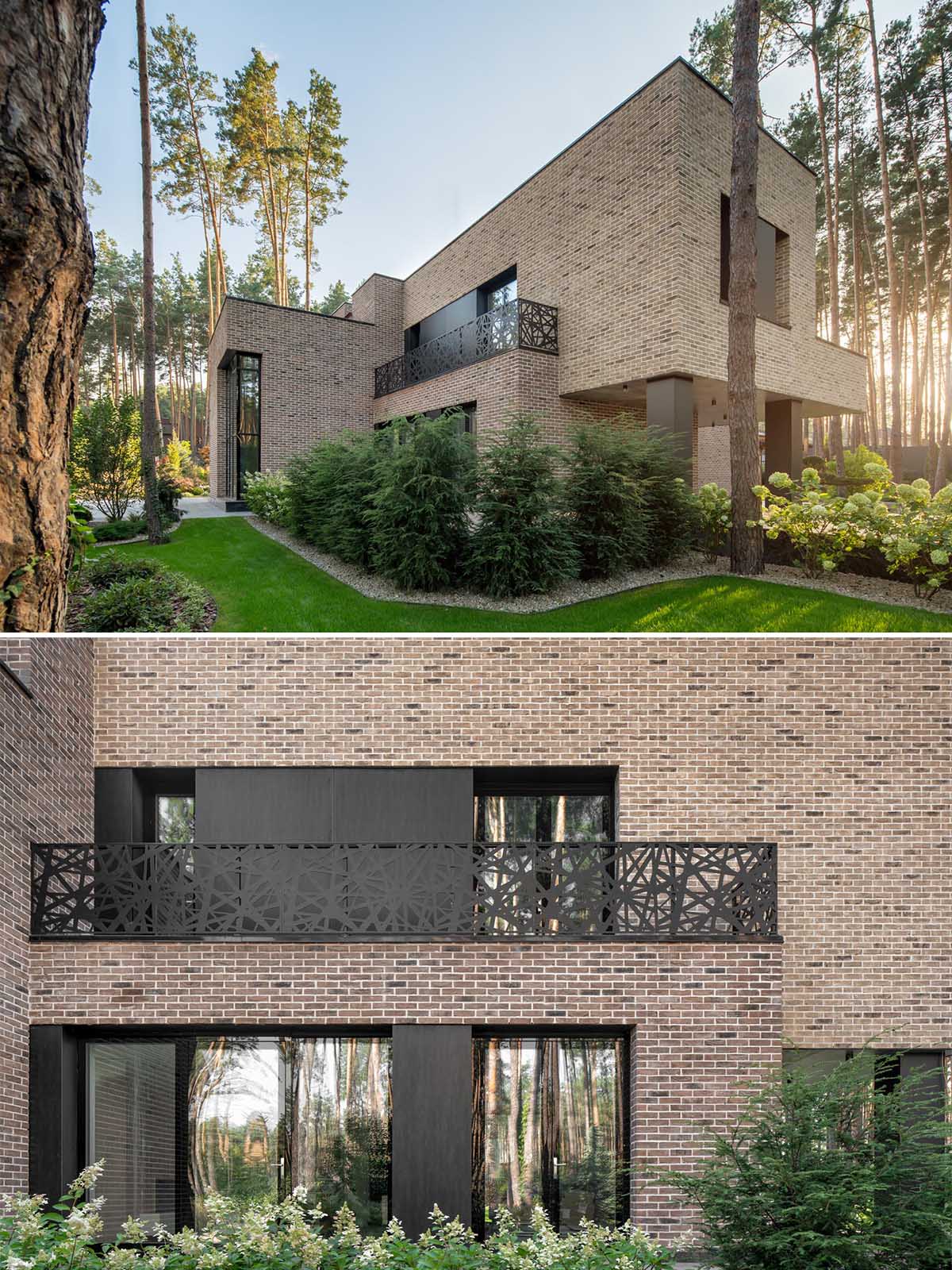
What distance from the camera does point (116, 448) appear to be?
3674 mm

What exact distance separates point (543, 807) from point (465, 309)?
5.28 metres

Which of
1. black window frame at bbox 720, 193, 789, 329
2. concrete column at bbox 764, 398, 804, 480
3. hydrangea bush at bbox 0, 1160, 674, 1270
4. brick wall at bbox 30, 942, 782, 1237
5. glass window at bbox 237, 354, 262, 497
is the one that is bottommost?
hydrangea bush at bbox 0, 1160, 674, 1270

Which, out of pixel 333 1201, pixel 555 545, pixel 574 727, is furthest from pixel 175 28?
pixel 333 1201

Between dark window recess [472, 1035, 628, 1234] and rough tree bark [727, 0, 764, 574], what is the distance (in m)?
6.36

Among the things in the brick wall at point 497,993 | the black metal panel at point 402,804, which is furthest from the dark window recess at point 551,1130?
the black metal panel at point 402,804

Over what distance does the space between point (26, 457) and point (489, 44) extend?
99.8 inches

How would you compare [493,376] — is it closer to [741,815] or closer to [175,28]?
[175,28]

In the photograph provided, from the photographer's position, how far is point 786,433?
8.60 meters

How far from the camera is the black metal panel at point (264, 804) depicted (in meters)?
8.62

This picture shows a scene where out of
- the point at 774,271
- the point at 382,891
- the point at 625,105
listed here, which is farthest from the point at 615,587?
the point at 382,891

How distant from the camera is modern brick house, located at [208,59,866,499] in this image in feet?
14.6

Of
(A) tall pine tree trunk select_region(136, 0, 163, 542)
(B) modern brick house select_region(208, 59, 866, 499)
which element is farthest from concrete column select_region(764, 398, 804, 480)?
(A) tall pine tree trunk select_region(136, 0, 163, 542)

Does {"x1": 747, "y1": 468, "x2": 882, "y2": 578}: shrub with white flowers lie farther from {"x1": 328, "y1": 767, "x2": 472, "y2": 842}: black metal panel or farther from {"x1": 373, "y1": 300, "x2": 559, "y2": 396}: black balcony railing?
{"x1": 328, "y1": 767, "x2": 472, "y2": 842}: black metal panel

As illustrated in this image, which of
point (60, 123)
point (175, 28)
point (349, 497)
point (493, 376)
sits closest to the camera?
point (60, 123)
